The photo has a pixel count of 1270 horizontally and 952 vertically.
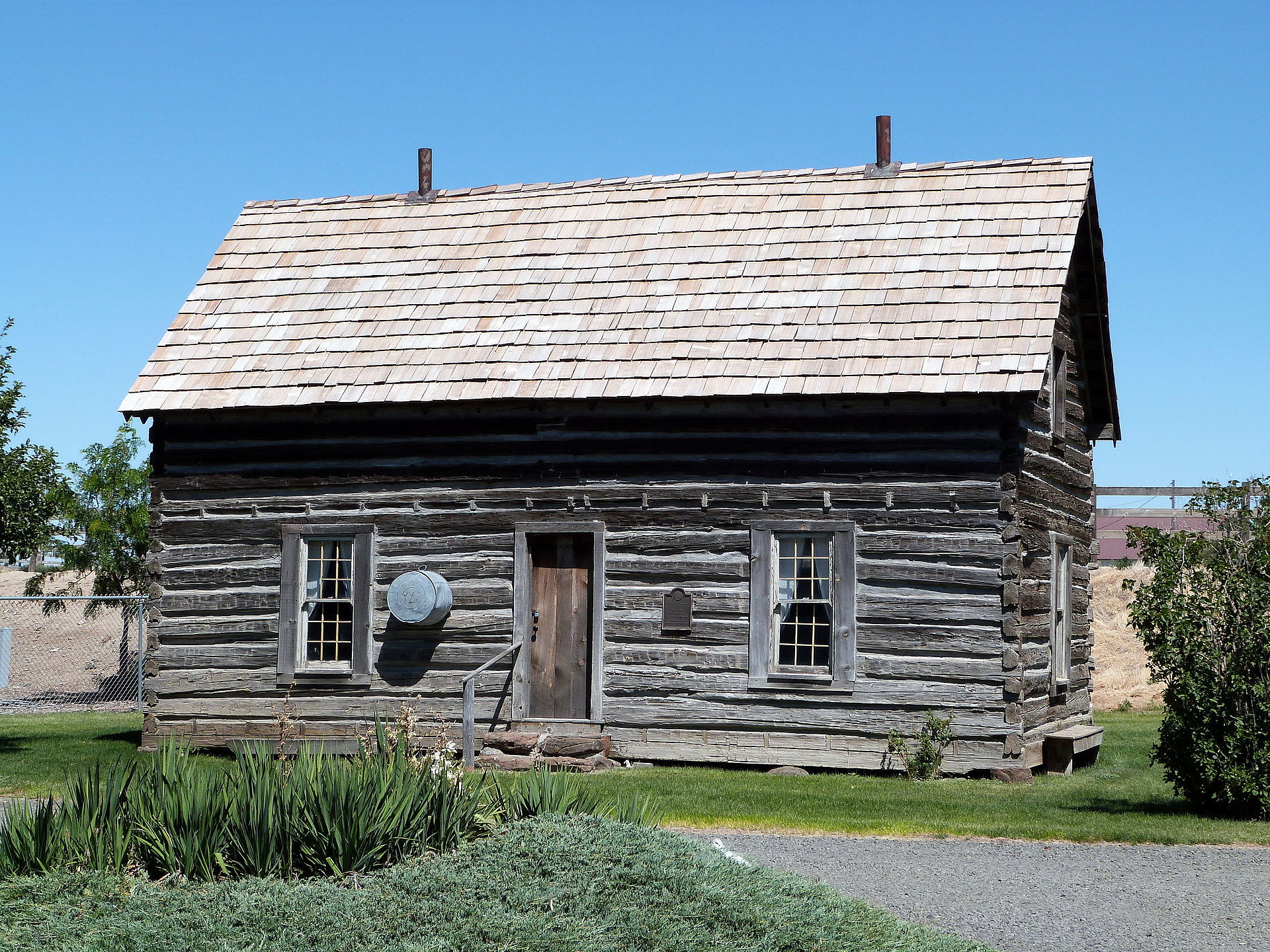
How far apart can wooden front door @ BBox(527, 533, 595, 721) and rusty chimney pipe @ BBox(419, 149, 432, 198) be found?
5.86 metres

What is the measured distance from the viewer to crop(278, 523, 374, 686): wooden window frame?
15.9 m

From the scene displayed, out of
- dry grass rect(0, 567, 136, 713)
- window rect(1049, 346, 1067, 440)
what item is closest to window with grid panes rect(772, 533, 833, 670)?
window rect(1049, 346, 1067, 440)

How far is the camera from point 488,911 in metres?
6.57

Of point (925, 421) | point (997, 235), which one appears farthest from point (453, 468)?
point (997, 235)

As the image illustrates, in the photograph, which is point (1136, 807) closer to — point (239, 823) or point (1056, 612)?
point (1056, 612)

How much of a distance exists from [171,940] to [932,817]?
6.82 m

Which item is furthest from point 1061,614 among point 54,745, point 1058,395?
point 54,745

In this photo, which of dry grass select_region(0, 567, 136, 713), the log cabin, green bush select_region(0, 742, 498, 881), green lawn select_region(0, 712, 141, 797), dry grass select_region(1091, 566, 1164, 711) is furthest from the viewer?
dry grass select_region(0, 567, 136, 713)

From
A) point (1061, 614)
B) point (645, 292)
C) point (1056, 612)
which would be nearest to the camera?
point (645, 292)

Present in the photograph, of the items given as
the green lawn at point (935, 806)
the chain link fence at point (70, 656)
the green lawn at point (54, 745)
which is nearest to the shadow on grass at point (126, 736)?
the green lawn at point (54, 745)

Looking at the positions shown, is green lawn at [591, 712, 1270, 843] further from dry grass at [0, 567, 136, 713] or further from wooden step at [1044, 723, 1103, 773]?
dry grass at [0, 567, 136, 713]

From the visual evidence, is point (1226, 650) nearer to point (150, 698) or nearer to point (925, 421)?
point (925, 421)

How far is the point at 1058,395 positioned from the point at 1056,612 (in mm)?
2496

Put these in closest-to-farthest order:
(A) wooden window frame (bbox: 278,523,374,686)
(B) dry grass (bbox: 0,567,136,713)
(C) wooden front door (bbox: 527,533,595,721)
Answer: (C) wooden front door (bbox: 527,533,595,721) < (A) wooden window frame (bbox: 278,523,374,686) < (B) dry grass (bbox: 0,567,136,713)
